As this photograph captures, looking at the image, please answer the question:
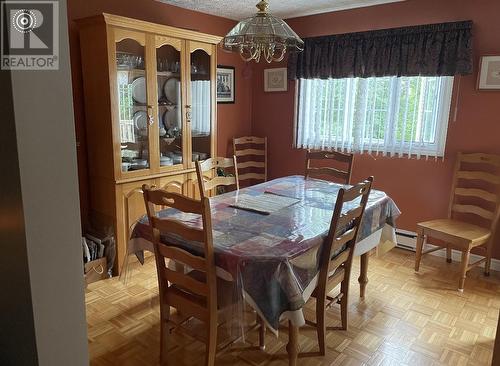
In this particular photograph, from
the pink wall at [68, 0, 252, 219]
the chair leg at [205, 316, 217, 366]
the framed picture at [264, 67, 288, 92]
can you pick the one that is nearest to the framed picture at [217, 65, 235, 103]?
the pink wall at [68, 0, 252, 219]

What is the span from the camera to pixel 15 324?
1236 millimetres

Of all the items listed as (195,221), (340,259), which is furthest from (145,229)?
(340,259)

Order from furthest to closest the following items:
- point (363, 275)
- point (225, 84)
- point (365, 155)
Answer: point (225, 84), point (365, 155), point (363, 275)

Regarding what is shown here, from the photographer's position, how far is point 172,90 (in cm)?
331

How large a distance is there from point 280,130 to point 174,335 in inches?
106

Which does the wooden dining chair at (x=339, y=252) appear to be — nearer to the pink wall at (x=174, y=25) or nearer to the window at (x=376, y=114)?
the window at (x=376, y=114)

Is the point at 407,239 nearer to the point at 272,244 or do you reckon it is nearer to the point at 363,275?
the point at 363,275

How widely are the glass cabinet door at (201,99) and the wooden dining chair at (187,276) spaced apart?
1784 millimetres

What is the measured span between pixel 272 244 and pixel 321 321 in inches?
24.0

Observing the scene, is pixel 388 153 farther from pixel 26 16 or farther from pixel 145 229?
pixel 26 16

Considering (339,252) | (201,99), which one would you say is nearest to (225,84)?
(201,99)

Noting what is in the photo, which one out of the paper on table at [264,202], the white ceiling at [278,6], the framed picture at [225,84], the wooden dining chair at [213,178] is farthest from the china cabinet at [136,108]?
the paper on table at [264,202]

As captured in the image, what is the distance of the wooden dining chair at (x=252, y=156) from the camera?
433 centimetres

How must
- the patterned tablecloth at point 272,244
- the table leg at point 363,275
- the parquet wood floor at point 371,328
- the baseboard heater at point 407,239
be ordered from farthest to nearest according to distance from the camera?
the baseboard heater at point 407,239, the table leg at point 363,275, the parquet wood floor at point 371,328, the patterned tablecloth at point 272,244
